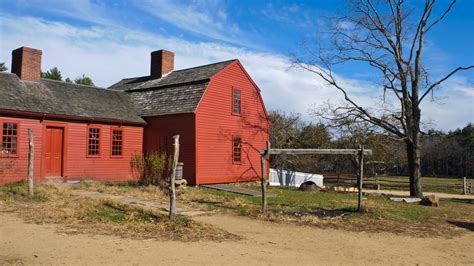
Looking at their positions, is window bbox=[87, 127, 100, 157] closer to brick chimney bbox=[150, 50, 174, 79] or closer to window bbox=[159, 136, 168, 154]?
window bbox=[159, 136, 168, 154]

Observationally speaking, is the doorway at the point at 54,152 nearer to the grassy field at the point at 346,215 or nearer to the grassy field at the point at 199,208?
the grassy field at the point at 199,208

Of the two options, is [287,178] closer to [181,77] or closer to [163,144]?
[181,77]

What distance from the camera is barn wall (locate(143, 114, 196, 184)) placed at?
20172mm

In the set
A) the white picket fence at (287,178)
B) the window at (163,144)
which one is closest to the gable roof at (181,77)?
the window at (163,144)

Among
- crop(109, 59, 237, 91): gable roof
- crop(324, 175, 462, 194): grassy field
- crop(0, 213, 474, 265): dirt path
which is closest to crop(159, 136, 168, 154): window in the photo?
crop(109, 59, 237, 91): gable roof

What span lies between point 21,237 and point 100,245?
1840 mm

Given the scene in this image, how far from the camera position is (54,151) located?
62.3ft

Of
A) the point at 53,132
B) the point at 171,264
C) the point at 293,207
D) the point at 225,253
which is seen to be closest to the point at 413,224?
the point at 293,207

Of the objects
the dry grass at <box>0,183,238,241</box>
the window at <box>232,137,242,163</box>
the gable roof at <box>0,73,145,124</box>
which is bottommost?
the dry grass at <box>0,183,238,241</box>

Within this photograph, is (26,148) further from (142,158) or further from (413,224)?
(413,224)

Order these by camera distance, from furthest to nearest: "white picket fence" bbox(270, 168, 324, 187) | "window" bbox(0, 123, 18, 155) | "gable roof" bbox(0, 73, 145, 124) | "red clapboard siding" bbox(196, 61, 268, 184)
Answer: "white picket fence" bbox(270, 168, 324, 187) → "red clapboard siding" bbox(196, 61, 268, 184) → "gable roof" bbox(0, 73, 145, 124) → "window" bbox(0, 123, 18, 155)

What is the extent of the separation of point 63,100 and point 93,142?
8.04ft

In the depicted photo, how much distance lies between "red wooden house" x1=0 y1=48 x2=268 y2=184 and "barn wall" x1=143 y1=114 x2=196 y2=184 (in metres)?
0.05

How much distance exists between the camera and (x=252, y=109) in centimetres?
2408
